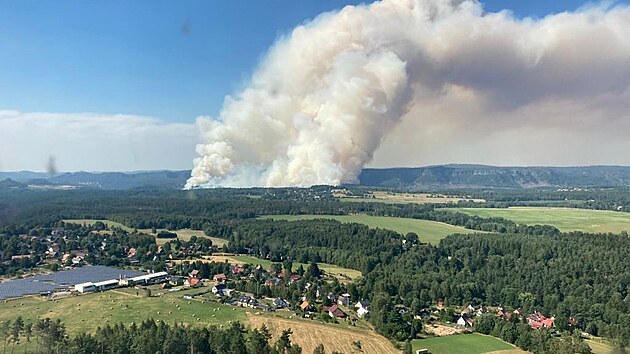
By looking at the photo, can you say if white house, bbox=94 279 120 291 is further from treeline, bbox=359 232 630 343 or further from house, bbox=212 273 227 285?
treeline, bbox=359 232 630 343

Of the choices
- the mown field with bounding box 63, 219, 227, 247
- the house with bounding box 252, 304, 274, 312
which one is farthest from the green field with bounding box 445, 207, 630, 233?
the house with bounding box 252, 304, 274, 312

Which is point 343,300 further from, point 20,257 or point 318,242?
point 20,257

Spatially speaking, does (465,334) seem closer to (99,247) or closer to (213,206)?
(99,247)

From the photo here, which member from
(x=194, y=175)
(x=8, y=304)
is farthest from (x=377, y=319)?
(x=194, y=175)

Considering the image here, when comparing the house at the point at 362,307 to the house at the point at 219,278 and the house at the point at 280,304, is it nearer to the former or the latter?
the house at the point at 280,304

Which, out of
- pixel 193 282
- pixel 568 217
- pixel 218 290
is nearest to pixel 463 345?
pixel 218 290

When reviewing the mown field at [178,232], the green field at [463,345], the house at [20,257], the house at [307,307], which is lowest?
the green field at [463,345]

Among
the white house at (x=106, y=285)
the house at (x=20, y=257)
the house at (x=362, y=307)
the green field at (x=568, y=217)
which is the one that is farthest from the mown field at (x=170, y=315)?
the green field at (x=568, y=217)
